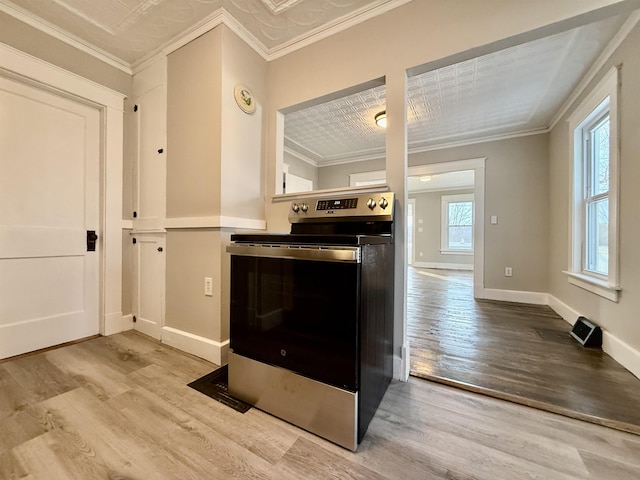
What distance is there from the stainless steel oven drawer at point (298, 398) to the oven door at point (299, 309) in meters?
0.04

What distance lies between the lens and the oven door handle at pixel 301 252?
1.02m

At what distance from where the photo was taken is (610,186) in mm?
1959

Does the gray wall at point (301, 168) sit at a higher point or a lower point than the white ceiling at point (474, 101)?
lower

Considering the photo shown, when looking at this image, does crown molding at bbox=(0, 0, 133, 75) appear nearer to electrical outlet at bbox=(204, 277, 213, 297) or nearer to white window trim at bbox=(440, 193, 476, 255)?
electrical outlet at bbox=(204, 277, 213, 297)

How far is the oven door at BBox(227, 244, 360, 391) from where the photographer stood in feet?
3.41

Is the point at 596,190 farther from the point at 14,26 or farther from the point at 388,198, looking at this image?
the point at 14,26

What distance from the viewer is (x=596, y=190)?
2416 millimetres

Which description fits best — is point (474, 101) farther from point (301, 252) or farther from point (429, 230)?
point (429, 230)

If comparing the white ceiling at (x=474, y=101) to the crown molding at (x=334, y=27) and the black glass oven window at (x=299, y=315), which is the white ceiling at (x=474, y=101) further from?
the black glass oven window at (x=299, y=315)

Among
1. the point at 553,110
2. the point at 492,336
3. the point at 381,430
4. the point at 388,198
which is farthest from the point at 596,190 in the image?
the point at 381,430

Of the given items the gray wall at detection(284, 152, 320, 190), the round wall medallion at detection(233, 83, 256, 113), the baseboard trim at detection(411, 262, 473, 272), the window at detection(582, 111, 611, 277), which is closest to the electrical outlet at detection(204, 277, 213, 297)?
the round wall medallion at detection(233, 83, 256, 113)

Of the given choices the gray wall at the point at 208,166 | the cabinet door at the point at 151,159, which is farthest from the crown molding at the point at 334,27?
the cabinet door at the point at 151,159

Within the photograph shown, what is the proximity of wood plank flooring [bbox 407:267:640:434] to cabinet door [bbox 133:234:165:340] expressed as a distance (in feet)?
6.74

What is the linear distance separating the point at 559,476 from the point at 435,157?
3.90 meters
